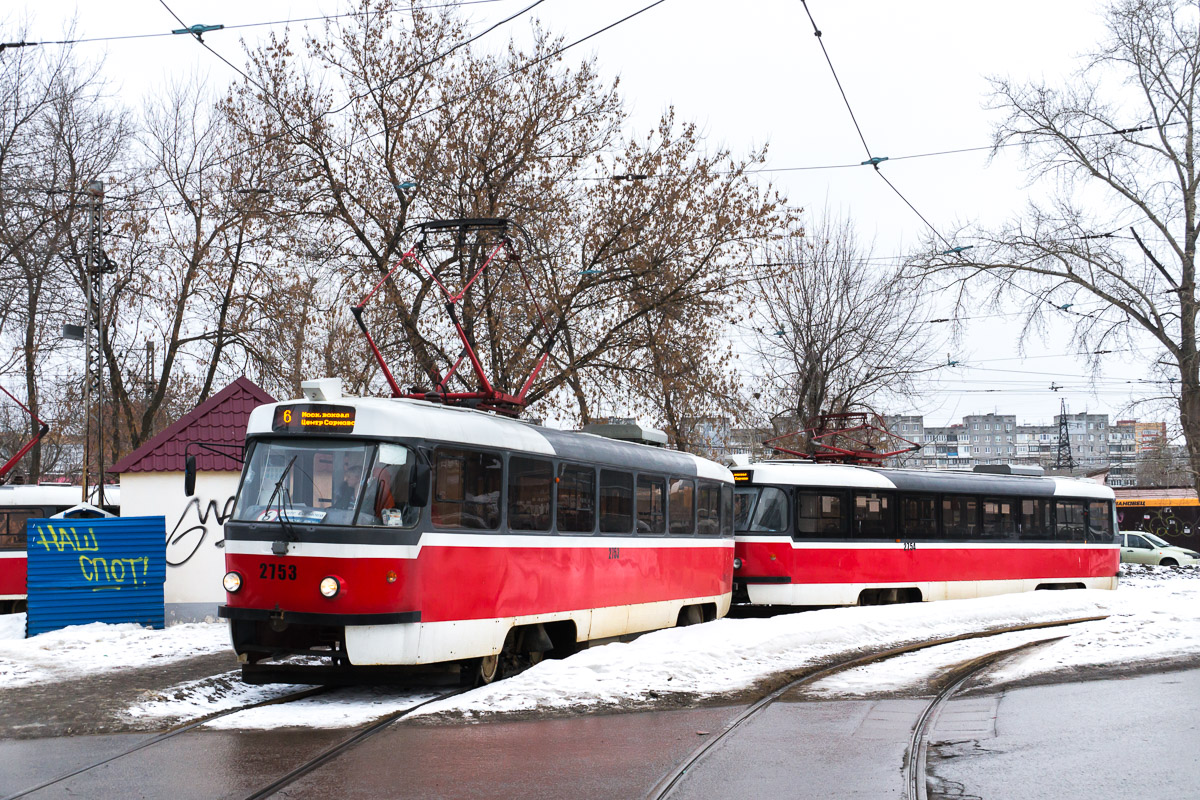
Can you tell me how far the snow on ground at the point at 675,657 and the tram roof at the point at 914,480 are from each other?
9.25 feet

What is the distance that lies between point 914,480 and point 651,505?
889 centimetres

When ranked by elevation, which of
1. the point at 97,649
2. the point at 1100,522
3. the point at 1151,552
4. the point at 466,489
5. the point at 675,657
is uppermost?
the point at 466,489

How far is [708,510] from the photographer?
1859cm

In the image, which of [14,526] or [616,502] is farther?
[14,526]

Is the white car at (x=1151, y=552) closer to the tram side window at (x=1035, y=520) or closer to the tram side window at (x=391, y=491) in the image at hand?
the tram side window at (x=1035, y=520)

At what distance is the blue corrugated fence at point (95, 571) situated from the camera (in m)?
16.3

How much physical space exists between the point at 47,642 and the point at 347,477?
6119 millimetres

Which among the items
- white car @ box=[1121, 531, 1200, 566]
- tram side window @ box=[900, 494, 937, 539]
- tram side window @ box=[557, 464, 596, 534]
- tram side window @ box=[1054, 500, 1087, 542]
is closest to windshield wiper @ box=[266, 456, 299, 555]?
tram side window @ box=[557, 464, 596, 534]

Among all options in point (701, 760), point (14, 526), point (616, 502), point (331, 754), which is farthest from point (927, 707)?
point (14, 526)

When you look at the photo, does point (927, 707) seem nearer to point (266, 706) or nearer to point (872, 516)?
point (266, 706)

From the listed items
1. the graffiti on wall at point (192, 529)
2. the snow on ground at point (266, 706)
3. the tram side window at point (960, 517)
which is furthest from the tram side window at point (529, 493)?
the tram side window at point (960, 517)

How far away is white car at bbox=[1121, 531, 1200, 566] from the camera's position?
4372 cm

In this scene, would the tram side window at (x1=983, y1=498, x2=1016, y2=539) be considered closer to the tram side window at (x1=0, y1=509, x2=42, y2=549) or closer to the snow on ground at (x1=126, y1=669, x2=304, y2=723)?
the snow on ground at (x1=126, y1=669, x2=304, y2=723)

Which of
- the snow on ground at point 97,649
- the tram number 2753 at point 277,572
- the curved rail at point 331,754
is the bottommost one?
the curved rail at point 331,754
